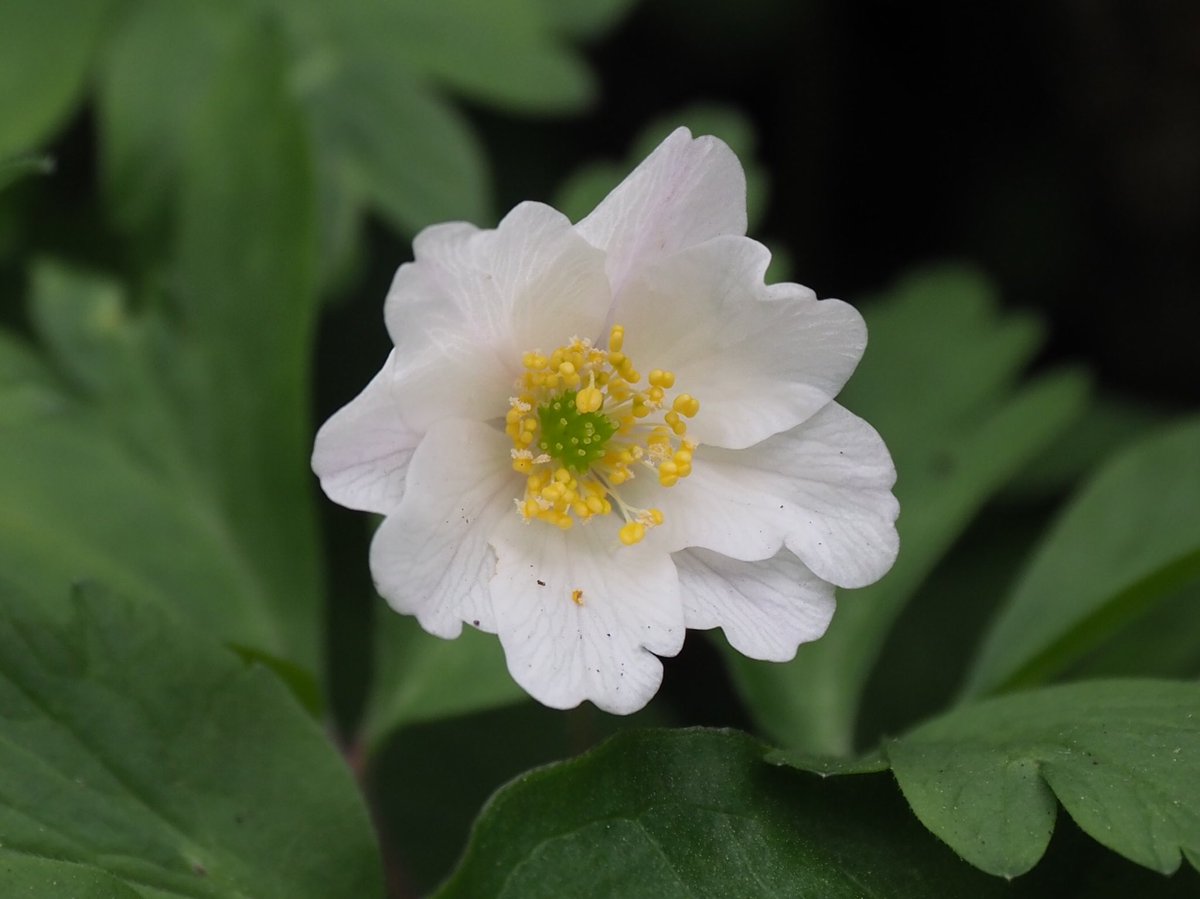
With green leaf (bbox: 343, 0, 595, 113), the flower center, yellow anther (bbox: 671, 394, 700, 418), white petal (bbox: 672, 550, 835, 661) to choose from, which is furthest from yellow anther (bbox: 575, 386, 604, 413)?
green leaf (bbox: 343, 0, 595, 113)

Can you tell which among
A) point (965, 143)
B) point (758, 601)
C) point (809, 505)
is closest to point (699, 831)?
point (758, 601)

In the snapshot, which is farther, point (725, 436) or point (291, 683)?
point (291, 683)

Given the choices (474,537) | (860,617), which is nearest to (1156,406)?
(860,617)

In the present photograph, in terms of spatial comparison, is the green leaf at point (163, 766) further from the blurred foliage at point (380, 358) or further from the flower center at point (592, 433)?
the flower center at point (592, 433)

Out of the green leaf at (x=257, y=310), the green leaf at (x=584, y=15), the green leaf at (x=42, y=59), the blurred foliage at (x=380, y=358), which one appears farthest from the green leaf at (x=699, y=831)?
the green leaf at (x=584, y=15)

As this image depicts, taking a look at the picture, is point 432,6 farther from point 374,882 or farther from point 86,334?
point 374,882
